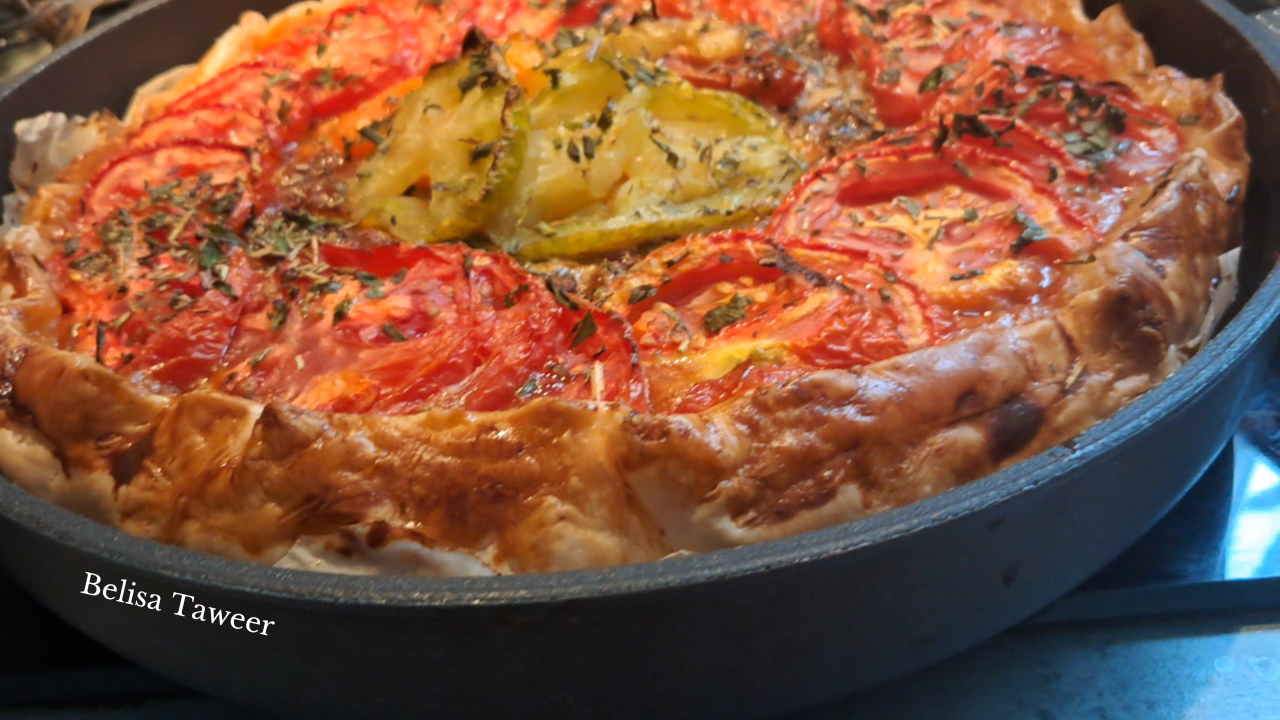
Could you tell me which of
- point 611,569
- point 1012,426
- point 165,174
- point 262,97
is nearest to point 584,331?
point 611,569

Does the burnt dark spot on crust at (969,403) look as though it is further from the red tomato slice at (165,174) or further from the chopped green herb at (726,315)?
the red tomato slice at (165,174)

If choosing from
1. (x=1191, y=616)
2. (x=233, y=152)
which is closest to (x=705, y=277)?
(x=1191, y=616)

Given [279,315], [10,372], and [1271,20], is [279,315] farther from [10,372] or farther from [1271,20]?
[1271,20]

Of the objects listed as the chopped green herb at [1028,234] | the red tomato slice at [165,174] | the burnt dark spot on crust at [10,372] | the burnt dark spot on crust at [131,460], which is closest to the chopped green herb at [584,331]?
the burnt dark spot on crust at [131,460]

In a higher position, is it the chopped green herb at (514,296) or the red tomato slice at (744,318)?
the chopped green herb at (514,296)

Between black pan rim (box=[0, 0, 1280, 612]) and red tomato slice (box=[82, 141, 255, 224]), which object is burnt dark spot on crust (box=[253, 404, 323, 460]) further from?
red tomato slice (box=[82, 141, 255, 224])

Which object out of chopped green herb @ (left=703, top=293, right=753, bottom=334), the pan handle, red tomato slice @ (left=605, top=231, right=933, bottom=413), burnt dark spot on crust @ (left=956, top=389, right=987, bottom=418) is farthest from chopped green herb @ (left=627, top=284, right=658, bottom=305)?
the pan handle

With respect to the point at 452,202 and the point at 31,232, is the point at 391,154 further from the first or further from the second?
the point at 31,232
